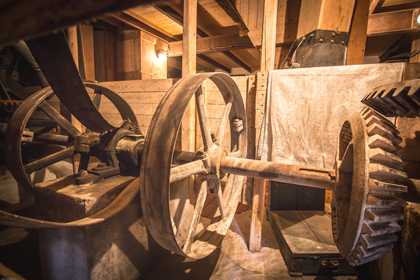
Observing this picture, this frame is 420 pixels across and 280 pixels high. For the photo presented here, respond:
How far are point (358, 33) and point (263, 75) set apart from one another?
4.19 ft

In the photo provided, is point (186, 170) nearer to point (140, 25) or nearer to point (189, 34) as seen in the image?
point (189, 34)

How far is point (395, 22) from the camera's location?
2568 millimetres

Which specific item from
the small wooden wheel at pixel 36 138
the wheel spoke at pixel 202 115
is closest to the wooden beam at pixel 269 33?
the wheel spoke at pixel 202 115

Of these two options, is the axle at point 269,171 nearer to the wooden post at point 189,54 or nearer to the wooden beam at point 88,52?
the wooden post at point 189,54

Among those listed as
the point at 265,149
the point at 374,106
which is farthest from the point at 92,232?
the point at 374,106

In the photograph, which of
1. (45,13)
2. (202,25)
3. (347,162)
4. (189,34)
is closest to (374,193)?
(347,162)

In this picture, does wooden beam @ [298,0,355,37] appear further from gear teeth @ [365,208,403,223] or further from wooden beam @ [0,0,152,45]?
wooden beam @ [0,0,152,45]

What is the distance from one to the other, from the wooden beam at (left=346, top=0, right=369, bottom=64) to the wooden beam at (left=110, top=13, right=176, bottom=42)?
10.2 ft

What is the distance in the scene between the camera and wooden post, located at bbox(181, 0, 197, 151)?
7.79 feet

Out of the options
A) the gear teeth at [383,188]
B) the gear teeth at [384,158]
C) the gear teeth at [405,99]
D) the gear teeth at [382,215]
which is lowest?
the gear teeth at [382,215]

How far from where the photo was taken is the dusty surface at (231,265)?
2092 mm

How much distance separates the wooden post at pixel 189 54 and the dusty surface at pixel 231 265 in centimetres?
139

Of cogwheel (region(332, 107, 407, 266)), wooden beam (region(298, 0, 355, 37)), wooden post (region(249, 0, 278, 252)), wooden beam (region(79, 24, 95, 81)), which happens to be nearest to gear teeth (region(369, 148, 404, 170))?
cogwheel (region(332, 107, 407, 266))

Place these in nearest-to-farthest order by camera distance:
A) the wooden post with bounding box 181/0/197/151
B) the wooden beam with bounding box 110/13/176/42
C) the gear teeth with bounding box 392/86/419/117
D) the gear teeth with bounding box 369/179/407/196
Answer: the gear teeth with bounding box 369/179/407/196 < the gear teeth with bounding box 392/86/419/117 < the wooden post with bounding box 181/0/197/151 < the wooden beam with bounding box 110/13/176/42
